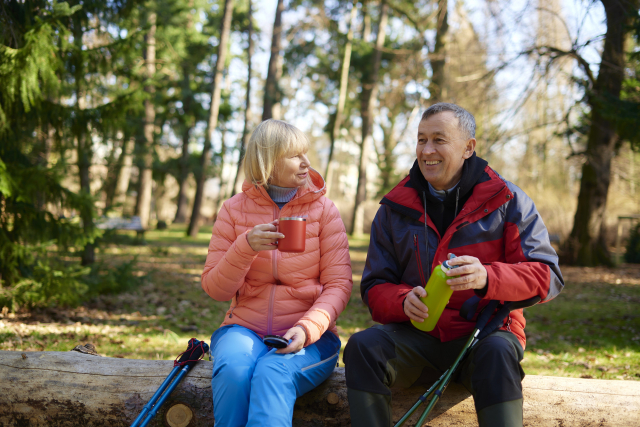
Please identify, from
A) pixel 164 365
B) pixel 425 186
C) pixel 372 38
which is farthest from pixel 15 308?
pixel 372 38

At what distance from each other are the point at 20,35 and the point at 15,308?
2.79 metres

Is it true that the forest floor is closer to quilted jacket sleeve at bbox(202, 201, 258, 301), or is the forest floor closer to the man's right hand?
quilted jacket sleeve at bbox(202, 201, 258, 301)

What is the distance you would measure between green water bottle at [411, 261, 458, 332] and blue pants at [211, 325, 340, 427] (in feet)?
2.02

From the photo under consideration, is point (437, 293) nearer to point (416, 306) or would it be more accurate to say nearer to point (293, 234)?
point (416, 306)

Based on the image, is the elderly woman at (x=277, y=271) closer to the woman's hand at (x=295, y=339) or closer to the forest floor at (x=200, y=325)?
the woman's hand at (x=295, y=339)

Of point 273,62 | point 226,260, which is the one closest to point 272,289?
point 226,260

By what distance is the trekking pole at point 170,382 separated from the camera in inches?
90.2

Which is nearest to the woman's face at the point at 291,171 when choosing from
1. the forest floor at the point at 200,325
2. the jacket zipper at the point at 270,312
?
the jacket zipper at the point at 270,312

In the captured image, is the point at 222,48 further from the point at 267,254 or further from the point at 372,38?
the point at 267,254

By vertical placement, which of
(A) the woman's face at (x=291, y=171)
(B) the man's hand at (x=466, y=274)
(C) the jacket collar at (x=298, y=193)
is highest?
(A) the woman's face at (x=291, y=171)

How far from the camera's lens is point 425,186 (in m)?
2.71

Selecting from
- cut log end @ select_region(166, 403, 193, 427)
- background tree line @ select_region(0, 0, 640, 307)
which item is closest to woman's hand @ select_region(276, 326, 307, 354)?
cut log end @ select_region(166, 403, 193, 427)

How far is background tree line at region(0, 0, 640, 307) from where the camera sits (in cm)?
502

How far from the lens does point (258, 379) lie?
6.97ft
